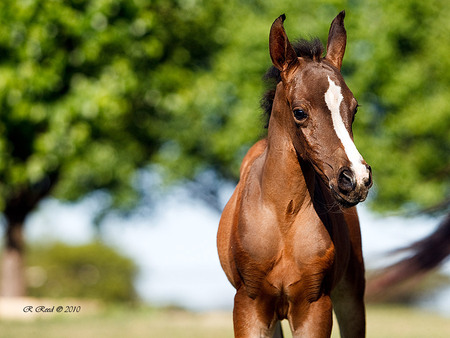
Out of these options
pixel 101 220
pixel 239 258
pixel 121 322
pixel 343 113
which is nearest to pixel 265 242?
pixel 239 258

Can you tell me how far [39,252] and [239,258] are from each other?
93.5 feet

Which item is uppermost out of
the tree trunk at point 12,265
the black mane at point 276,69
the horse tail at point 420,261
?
the tree trunk at point 12,265

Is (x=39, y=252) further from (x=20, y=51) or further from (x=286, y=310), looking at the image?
(x=286, y=310)

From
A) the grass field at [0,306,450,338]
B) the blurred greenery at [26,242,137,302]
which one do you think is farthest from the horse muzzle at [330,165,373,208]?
the blurred greenery at [26,242,137,302]

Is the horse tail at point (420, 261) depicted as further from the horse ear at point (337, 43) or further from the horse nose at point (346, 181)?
the horse ear at point (337, 43)

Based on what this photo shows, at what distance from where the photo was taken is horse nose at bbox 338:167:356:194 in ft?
11.7

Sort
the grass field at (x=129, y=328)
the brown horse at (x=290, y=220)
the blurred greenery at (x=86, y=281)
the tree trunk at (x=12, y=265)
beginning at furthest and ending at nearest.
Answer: the blurred greenery at (x=86, y=281) < the tree trunk at (x=12, y=265) < the grass field at (x=129, y=328) < the brown horse at (x=290, y=220)

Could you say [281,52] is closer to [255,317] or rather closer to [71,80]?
[255,317]

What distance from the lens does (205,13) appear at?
20922mm

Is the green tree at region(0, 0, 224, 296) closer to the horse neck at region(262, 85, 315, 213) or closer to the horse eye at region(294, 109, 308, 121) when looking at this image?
the horse neck at region(262, 85, 315, 213)

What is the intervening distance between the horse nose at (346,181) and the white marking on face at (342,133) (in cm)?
3

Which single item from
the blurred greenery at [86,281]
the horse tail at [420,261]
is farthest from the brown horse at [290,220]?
the blurred greenery at [86,281]

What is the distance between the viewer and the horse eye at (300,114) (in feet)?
13.0

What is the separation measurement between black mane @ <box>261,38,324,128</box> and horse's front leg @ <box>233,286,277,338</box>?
4.35 feet
